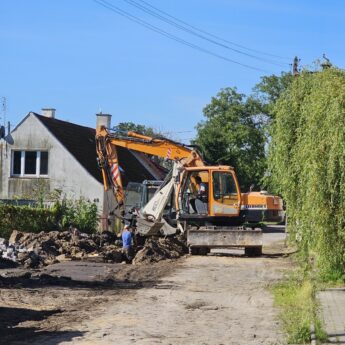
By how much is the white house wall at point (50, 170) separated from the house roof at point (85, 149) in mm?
328

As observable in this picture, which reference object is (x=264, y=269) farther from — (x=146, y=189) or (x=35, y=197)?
(x=35, y=197)

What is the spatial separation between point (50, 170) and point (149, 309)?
26.3 metres

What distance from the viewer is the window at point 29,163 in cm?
3916

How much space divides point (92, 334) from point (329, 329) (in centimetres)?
367

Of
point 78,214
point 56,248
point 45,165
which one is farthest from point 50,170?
point 56,248

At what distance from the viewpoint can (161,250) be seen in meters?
25.1

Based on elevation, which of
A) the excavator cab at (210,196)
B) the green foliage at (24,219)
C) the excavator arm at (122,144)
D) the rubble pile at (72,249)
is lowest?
the rubble pile at (72,249)

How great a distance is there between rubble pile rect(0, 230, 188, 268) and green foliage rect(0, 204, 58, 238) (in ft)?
6.38

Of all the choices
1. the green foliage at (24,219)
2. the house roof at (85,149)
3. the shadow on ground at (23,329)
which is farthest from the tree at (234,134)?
the shadow on ground at (23,329)

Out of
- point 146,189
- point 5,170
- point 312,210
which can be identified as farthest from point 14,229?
point 312,210

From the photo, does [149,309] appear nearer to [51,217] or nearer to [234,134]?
[51,217]

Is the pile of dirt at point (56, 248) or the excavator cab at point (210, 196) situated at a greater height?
the excavator cab at point (210, 196)

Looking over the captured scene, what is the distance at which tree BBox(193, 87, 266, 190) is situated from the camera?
60.1m

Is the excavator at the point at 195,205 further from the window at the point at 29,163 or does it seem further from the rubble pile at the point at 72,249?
the window at the point at 29,163
